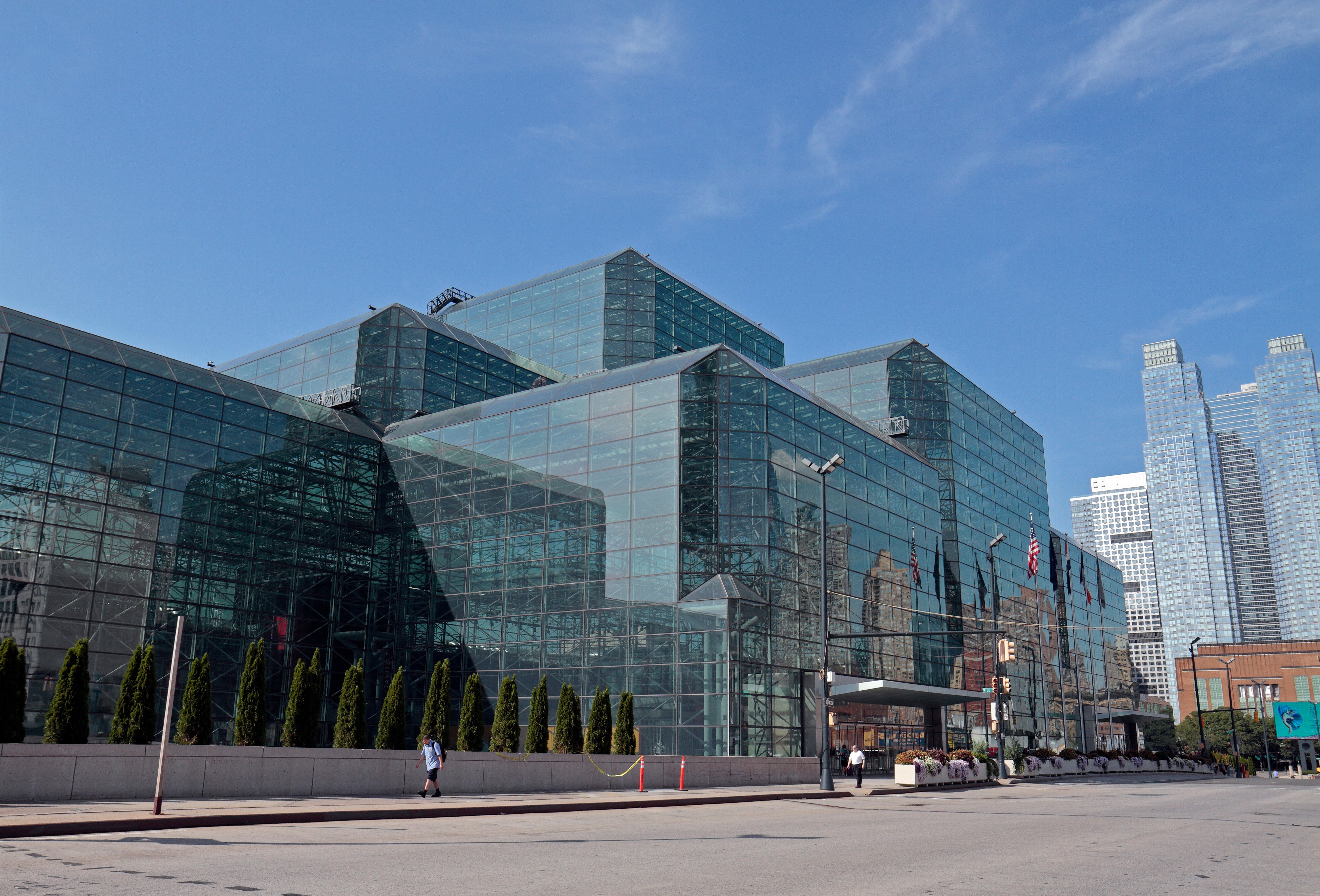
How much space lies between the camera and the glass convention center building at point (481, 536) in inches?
1633

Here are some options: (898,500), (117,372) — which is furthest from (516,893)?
(898,500)

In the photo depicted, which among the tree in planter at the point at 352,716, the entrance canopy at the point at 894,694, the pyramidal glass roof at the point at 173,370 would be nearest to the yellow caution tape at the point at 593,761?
the tree in planter at the point at 352,716

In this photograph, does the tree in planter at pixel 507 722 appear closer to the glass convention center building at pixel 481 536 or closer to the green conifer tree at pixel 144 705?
the glass convention center building at pixel 481 536

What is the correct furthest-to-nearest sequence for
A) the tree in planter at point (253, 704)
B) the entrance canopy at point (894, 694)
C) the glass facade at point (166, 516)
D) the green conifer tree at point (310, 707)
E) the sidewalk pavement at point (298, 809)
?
the entrance canopy at point (894, 694) < the glass facade at point (166, 516) < the green conifer tree at point (310, 707) < the tree in planter at point (253, 704) < the sidewalk pavement at point (298, 809)

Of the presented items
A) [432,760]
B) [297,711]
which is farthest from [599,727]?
[432,760]

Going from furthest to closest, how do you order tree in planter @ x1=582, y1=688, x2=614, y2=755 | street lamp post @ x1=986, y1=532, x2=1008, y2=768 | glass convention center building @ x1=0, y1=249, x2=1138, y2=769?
street lamp post @ x1=986, y1=532, x2=1008, y2=768 < glass convention center building @ x1=0, y1=249, x2=1138, y2=769 < tree in planter @ x1=582, y1=688, x2=614, y2=755

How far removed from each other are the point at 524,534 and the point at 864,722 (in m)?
19.3

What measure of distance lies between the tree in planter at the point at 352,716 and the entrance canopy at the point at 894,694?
58.7ft

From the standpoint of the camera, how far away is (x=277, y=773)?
78.4 ft

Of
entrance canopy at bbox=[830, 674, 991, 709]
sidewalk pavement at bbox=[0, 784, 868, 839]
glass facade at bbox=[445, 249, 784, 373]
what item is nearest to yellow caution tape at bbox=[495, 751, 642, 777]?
sidewalk pavement at bbox=[0, 784, 868, 839]

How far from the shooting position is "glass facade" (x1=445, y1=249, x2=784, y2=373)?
2749 inches

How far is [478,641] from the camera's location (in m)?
48.2

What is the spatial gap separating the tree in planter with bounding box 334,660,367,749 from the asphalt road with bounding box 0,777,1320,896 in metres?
8.10

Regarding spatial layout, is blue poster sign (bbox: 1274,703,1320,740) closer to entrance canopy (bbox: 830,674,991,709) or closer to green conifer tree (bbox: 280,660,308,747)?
entrance canopy (bbox: 830,674,991,709)
